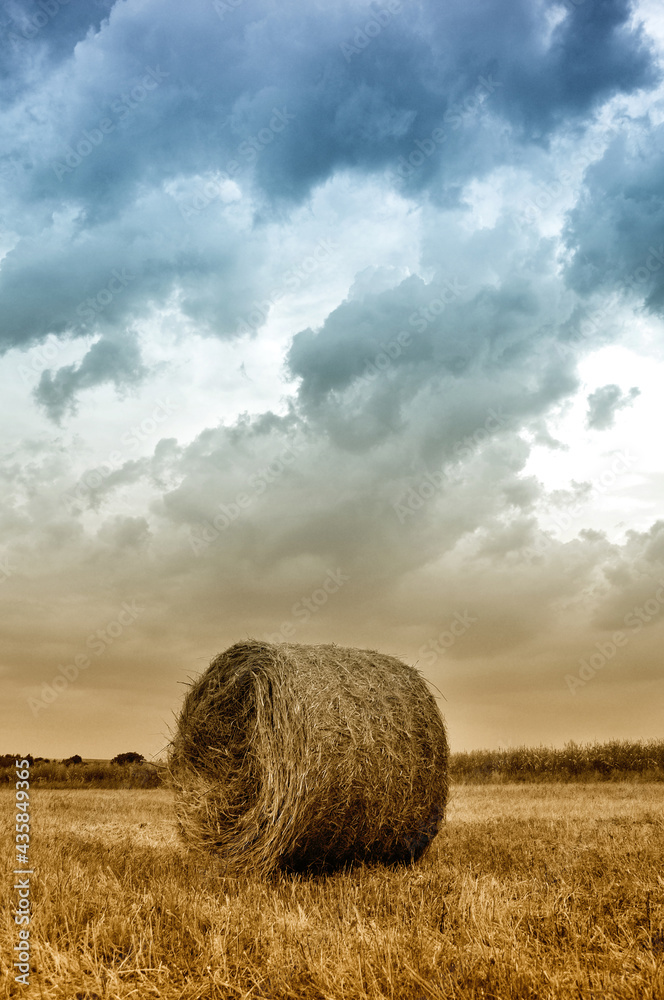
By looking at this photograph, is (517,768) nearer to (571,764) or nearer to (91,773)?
(571,764)

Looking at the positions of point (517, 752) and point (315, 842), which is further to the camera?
point (517, 752)

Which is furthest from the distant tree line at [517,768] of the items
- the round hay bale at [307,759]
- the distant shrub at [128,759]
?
the round hay bale at [307,759]

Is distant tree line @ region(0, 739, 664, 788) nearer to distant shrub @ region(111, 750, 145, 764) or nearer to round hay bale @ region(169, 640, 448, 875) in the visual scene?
distant shrub @ region(111, 750, 145, 764)

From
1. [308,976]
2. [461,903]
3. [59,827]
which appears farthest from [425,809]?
[59,827]

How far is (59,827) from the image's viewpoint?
11.2 m

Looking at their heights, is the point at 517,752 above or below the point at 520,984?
below

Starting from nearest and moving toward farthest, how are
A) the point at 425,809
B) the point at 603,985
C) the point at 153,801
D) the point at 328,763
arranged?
the point at 603,985 → the point at 328,763 → the point at 425,809 → the point at 153,801

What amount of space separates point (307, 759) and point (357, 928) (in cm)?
253

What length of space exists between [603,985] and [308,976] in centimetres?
150

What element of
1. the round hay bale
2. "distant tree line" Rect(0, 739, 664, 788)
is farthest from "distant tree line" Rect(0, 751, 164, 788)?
the round hay bale

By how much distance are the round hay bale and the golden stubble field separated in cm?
35

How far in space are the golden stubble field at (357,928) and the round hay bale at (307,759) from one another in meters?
0.35

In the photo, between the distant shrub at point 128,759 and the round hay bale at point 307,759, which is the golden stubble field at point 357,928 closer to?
the round hay bale at point 307,759

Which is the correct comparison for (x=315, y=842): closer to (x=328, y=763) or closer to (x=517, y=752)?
(x=328, y=763)
